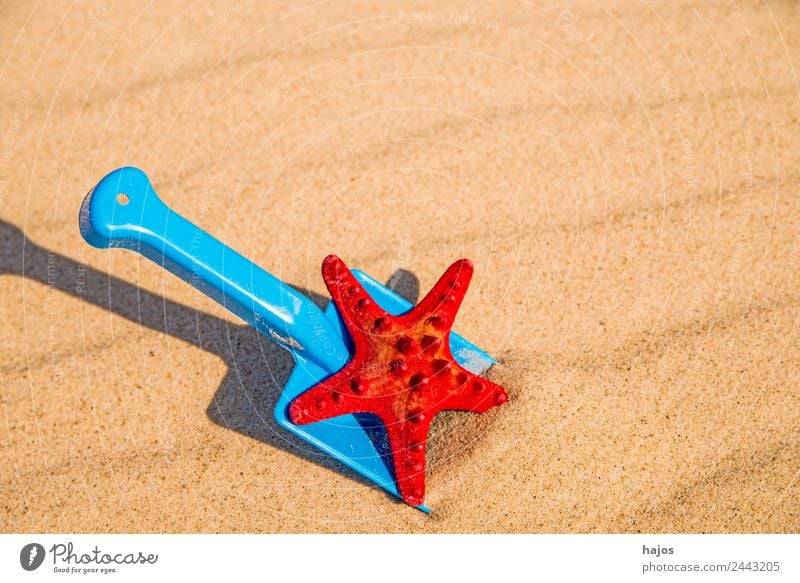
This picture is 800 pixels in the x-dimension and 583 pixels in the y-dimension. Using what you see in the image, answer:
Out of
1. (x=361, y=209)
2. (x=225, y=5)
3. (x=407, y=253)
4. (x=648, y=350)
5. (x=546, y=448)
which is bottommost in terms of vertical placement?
(x=546, y=448)

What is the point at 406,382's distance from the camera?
9.86 feet

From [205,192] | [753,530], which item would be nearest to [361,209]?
[205,192]

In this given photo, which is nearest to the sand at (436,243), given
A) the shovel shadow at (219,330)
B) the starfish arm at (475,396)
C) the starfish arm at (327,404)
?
the shovel shadow at (219,330)

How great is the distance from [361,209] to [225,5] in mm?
1596

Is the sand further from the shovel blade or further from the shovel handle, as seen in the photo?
the shovel handle

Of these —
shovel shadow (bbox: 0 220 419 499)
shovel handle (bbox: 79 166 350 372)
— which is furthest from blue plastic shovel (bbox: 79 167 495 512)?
shovel shadow (bbox: 0 220 419 499)

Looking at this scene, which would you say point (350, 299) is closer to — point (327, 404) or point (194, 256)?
point (327, 404)

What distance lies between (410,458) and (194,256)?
1.11 metres

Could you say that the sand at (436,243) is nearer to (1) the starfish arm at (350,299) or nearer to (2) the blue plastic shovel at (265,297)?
(2) the blue plastic shovel at (265,297)

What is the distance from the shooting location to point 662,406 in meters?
3.31

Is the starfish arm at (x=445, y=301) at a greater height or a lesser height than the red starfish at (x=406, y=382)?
greater

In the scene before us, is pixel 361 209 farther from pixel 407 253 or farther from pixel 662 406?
pixel 662 406

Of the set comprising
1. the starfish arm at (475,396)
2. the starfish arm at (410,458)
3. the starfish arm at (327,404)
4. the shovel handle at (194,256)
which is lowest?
the starfish arm at (410,458)

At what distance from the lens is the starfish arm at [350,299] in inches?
121
